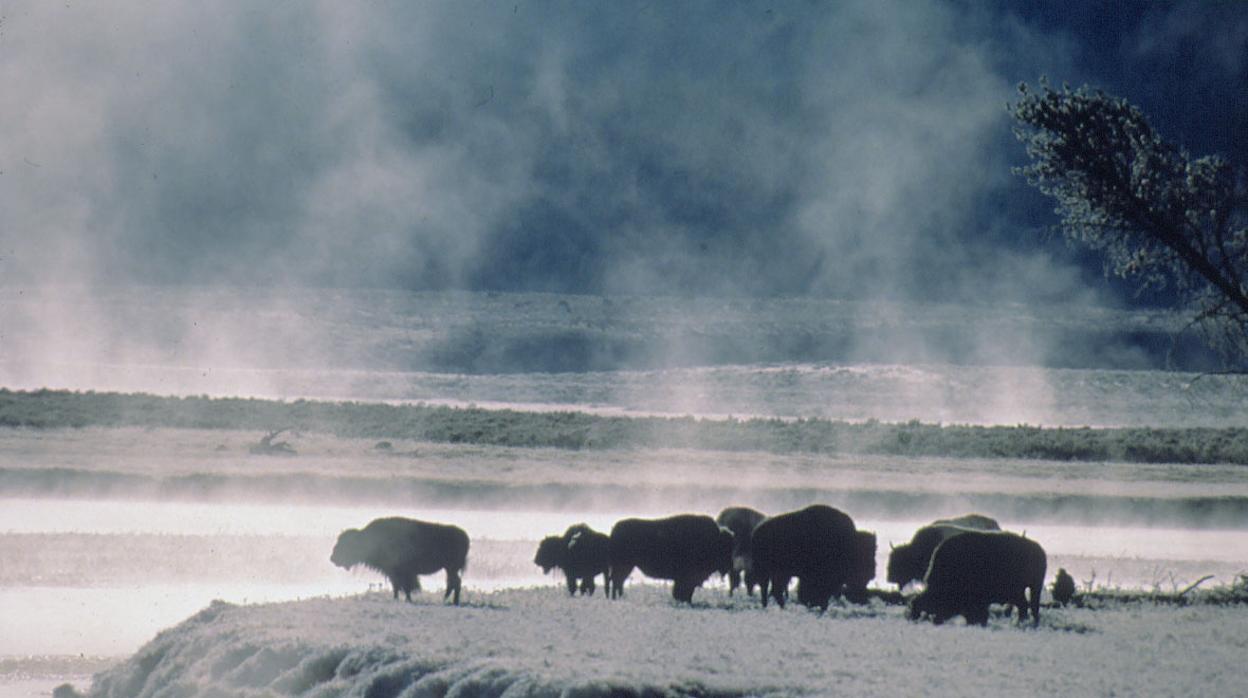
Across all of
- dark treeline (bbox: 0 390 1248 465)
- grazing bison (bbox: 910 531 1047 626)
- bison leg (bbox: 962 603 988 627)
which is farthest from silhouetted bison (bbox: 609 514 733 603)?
dark treeline (bbox: 0 390 1248 465)

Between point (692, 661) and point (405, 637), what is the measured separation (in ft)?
6.97

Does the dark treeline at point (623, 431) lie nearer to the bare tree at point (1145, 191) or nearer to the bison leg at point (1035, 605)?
the bare tree at point (1145, 191)

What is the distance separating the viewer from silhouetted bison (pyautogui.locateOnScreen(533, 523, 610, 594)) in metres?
16.9

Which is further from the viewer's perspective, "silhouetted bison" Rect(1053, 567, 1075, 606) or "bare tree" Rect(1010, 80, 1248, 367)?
"bare tree" Rect(1010, 80, 1248, 367)

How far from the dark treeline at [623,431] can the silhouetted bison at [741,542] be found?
1453cm

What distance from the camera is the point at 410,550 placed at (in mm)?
15742

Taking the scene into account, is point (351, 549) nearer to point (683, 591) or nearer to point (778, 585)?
point (683, 591)

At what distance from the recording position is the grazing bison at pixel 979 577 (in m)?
14.2

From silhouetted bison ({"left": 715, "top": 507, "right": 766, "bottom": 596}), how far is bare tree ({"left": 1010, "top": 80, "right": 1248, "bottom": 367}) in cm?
486

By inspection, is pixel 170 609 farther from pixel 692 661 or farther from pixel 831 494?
pixel 831 494

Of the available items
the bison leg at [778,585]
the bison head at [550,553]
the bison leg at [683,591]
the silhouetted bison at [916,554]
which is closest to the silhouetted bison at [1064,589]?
the silhouetted bison at [916,554]

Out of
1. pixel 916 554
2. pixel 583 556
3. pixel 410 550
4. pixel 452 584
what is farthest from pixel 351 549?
pixel 916 554

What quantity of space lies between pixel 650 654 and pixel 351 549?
6505 millimetres

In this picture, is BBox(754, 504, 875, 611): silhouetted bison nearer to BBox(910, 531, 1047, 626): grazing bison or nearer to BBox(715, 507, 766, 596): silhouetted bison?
BBox(715, 507, 766, 596): silhouetted bison
